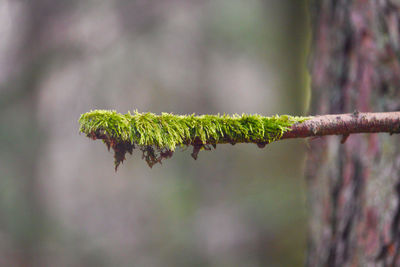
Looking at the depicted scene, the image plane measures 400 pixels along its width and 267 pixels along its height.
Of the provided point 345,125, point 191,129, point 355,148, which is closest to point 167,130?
point 191,129

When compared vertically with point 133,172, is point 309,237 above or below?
below


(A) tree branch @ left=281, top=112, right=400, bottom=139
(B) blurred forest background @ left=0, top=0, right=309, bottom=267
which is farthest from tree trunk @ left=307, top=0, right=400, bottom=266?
(B) blurred forest background @ left=0, top=0, right=309, bottom=267

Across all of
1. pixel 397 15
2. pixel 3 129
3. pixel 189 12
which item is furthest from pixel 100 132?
pixel 3 129

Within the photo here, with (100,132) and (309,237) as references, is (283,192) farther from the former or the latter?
(100,132)

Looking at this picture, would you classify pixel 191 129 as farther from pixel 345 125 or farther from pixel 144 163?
pixel 144 163

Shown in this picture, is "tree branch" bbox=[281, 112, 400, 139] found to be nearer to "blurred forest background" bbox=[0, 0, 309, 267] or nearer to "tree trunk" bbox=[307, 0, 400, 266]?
"tree trunk" bbox=[307, 0, 400, 266]

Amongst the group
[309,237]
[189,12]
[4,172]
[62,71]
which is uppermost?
[189,12]

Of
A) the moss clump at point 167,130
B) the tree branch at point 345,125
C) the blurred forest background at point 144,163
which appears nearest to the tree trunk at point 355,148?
the tree branch at point 345,125
